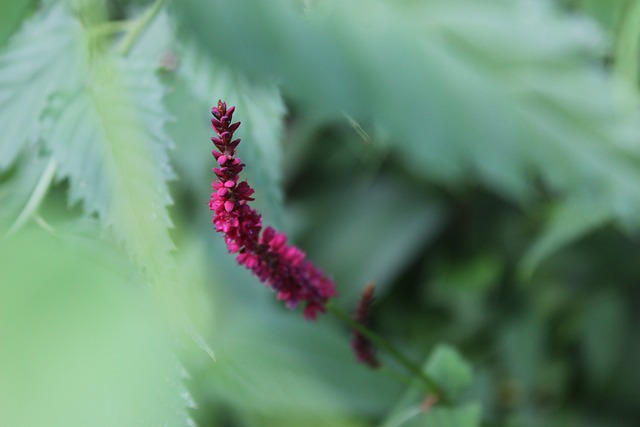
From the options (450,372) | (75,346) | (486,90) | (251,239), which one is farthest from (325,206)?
(75,346)

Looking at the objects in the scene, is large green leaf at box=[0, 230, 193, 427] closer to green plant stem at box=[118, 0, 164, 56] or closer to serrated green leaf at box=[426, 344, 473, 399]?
green plant stem at box=[118, 0, 164, 56]

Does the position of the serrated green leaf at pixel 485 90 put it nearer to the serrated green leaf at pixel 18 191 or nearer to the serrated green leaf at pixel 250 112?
the serrated green leaf at pixel 250 112

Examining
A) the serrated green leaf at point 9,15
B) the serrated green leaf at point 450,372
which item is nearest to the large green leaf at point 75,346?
the serrated green leaf at point 9,15

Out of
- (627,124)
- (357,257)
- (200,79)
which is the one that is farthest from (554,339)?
(200,79)

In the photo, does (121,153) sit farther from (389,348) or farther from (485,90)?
(485,90)

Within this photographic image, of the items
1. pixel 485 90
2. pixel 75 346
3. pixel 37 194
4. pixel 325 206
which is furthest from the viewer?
pixel 325 206

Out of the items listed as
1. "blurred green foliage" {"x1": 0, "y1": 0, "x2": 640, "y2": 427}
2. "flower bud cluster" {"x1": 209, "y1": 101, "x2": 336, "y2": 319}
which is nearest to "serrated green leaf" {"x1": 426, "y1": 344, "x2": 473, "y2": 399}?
"blurred green foliage" {"x1": 0, "y1": 0, "x2": 640, "y2": 427}

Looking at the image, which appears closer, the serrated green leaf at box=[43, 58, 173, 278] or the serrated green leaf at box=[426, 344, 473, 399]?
the serrated green leaf at box=[43, 58, 173, 278]
